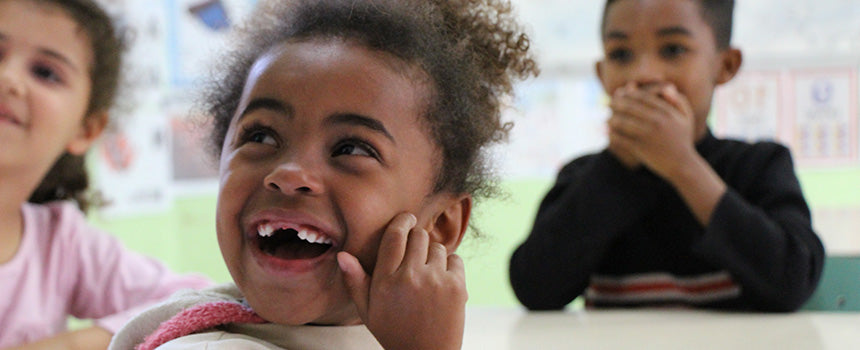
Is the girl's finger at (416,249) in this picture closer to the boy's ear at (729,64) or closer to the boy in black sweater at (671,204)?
the boy in black sweater at (671,204)

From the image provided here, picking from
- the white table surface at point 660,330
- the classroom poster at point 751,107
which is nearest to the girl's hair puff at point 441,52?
the white table surface at point 660,330

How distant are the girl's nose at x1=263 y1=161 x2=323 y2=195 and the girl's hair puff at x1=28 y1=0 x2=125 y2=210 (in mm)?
897

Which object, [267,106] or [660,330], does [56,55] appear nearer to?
[267,106]

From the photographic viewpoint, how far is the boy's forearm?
3.58ft

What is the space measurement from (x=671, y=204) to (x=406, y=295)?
897 millimetres

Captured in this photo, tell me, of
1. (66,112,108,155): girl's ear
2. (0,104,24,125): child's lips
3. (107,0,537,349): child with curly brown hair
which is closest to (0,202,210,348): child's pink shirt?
(66,112,108,155): girl's ear

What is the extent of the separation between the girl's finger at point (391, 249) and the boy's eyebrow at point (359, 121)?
0.09 meters

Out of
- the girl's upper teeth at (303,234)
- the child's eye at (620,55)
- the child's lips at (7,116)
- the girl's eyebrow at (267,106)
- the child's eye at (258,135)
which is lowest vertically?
the girl's upper teeth at (303,234)

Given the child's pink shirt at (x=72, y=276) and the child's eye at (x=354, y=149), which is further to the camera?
the child's pink shirt at (x=72, y=276)

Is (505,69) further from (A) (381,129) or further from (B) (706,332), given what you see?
(B) (706,332)

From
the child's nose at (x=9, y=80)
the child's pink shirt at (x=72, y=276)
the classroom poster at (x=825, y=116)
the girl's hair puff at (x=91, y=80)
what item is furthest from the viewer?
the classroom poster at (x=825, y=116)

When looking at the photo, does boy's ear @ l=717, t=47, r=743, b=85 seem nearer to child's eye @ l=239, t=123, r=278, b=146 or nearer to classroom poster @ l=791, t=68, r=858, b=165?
child's eye @ l=239, t=123, r=278, b=146

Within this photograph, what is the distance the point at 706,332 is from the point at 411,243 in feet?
1.70

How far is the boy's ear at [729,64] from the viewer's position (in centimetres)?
147
